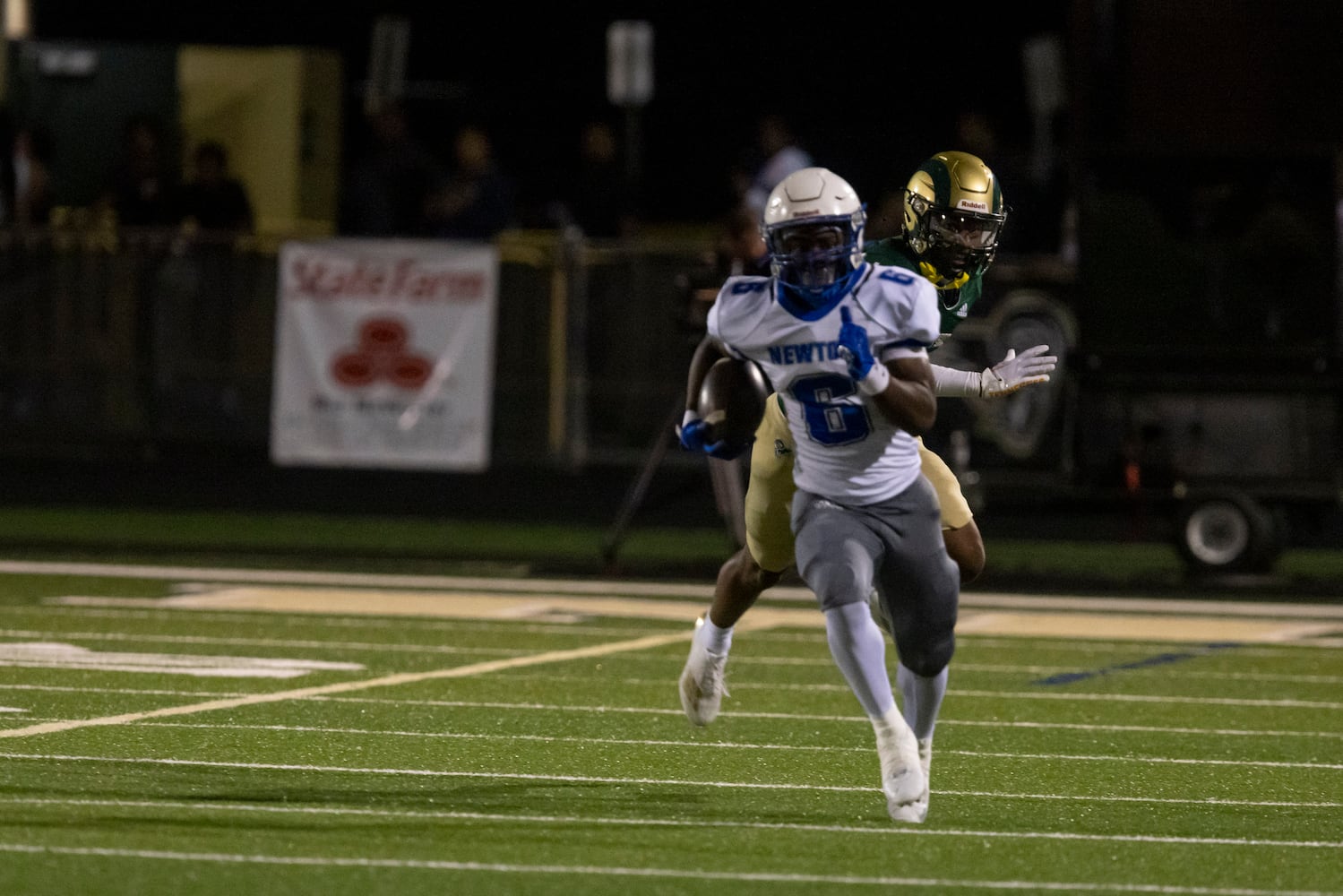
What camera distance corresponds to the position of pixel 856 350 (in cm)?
674

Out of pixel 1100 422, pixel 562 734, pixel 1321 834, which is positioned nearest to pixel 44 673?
pixel 562 734

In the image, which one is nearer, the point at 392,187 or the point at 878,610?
the point at 878,610

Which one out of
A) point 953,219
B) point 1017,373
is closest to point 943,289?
point 953,219

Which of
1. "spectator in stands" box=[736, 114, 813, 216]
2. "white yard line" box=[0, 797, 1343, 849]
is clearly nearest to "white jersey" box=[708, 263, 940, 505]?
"white yard line" box=[0, 797, 1343, 849]

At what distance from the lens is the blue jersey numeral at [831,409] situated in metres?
6.89

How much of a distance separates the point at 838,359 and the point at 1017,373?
2.24 ft

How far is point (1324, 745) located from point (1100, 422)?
6.02 m

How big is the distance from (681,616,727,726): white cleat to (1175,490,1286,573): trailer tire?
23.2 ft

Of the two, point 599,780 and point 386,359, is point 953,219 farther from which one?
point 386,359

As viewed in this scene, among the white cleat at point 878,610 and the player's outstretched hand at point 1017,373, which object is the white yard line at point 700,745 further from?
the player's outstretched hand at point 1017,373

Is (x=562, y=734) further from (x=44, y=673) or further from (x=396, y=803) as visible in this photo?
(x=44, y=673)

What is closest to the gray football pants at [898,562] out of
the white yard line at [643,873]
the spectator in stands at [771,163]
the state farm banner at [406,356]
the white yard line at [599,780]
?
the white yard line at [599,780]

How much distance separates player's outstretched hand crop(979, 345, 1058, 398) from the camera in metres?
7.23

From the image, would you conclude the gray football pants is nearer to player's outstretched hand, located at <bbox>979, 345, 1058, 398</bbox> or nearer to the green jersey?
player's outstretched hand, located at <bbox>979, 345, 1058, 398</bbox>
